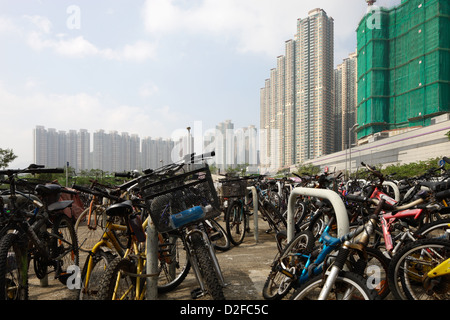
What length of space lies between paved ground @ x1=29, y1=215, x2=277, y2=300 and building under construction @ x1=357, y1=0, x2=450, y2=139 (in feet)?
175

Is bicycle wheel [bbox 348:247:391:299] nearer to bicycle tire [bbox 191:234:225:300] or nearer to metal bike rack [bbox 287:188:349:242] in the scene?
metal bike rack [bbox 287:188:349:242]

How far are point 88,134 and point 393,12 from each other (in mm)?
61354

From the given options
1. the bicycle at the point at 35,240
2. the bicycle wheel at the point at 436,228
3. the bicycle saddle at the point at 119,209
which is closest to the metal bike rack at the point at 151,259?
the bicycle saddle at the point at 119,209

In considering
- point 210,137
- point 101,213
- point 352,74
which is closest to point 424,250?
point 101,213

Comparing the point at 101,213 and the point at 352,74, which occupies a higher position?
the point at 352,74

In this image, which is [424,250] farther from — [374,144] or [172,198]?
[374,144]

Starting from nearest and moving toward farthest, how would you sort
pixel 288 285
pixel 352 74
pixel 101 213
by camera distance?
pixel 288 285, pixel 101 213, pixel 352 74

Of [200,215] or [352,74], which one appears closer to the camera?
[200,215]

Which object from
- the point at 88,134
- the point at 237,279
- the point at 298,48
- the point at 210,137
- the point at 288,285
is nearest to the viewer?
the point at 288,285

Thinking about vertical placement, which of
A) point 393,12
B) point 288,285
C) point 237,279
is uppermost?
point 393,12

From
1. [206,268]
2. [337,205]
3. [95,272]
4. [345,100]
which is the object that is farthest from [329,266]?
[345,100]

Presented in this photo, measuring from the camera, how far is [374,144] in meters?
44.2

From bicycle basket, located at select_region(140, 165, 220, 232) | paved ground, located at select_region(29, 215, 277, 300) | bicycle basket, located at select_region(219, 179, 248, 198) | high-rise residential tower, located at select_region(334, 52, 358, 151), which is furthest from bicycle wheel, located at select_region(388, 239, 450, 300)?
high-rise residential tower, located at select_region(334, 52, 358, 151)

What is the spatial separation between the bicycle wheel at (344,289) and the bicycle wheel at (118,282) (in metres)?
1.15
